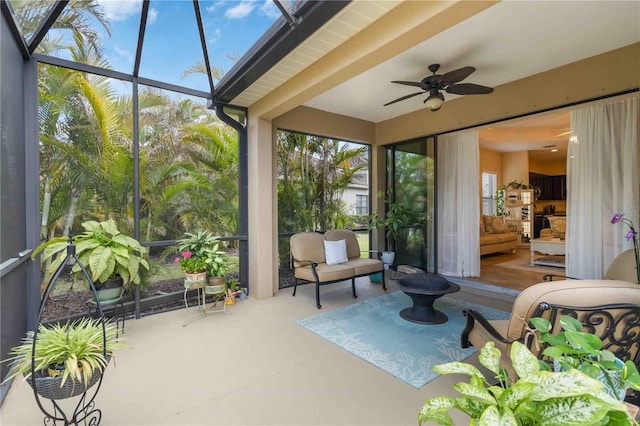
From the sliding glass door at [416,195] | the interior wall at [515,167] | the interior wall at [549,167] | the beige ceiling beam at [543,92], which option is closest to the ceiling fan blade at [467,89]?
the beige ceiling beam at [543,92]

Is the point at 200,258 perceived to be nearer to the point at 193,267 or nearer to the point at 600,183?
the point at 193,267

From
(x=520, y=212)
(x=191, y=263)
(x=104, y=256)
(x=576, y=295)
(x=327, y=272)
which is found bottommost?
(x=327, y=272)

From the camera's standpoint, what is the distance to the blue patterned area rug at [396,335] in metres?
2.57

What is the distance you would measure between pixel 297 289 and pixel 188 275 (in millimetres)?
1932

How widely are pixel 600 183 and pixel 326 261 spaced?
4077mm

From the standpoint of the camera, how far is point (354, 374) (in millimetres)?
2430

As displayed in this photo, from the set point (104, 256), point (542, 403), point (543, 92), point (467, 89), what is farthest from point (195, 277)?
point (543, 92)

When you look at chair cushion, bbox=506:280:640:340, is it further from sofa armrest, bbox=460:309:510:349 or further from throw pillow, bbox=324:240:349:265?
throw pillow, bbox=324:240:349:265

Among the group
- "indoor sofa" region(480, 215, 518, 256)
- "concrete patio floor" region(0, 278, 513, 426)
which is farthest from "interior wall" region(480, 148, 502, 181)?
"concrete patio floor" region(0, 278, 513, 426)

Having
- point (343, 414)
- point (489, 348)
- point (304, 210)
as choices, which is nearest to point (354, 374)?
point (343, 414)

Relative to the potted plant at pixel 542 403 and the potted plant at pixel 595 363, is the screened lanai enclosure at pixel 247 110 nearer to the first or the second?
the potted plant at pixel 595 363

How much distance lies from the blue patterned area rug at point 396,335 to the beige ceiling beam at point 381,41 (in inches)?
110

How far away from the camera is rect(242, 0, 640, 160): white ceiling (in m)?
2.60

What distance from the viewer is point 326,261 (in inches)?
185
